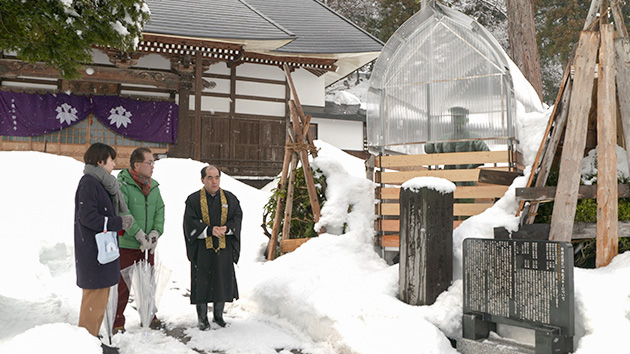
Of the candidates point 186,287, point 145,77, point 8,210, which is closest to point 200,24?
point 145,77

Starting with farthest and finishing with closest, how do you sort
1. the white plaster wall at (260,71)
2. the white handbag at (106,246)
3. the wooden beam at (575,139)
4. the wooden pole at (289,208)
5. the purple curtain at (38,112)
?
the white plaster wall at (260,71) < the purple curtain at (38,112) < the wooden pole at (289,208) < the wooden beam at (575,139) < the white handbag at (106,246)

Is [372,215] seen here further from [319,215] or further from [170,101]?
[170,101]

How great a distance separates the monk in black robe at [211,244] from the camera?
526cm

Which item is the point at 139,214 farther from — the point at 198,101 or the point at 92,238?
the point at 198,101

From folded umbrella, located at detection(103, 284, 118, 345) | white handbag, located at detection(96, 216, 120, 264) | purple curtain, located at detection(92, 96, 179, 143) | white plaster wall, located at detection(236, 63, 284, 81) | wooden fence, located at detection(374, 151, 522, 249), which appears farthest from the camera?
white plaster wall, located at detection(236, 63, 284, 81)

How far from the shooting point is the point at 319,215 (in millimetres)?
6828

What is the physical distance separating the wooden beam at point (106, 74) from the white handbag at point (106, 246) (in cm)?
1057

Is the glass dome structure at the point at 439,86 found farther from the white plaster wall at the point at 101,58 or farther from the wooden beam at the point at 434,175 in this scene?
the white plaster wall at the point at 101,58

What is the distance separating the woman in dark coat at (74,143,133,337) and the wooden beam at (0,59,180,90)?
1034 cm

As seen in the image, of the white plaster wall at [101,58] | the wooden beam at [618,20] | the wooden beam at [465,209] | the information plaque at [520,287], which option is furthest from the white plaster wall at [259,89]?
the information plaque at [520,287]

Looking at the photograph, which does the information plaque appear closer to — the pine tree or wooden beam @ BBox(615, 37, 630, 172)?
wooden beam @ BBox(615, 37, 630, 172)

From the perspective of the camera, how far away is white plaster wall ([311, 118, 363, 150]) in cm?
2020

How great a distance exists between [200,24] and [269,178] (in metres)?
4.91

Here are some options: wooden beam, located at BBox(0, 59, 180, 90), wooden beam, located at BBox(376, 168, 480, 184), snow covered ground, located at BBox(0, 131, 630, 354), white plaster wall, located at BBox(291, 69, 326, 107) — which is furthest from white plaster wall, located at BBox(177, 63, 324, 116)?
wooden beam, located at BBox(376, 168, 480, 184)
